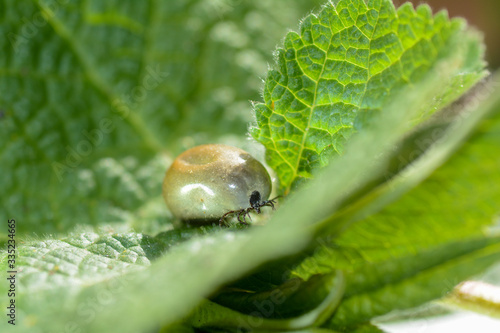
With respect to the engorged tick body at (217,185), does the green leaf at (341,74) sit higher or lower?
higher

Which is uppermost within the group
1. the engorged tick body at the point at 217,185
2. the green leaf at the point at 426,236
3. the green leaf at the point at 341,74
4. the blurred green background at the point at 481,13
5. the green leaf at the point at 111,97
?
the blurred green background at the point at 481,13

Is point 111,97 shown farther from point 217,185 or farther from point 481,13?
point 481,13

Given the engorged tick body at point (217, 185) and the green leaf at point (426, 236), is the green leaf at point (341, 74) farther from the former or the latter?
the green leaf at point (426, 236)

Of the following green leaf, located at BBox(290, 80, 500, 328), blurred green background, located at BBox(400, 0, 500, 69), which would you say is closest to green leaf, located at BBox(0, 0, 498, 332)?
green leaf, located at BBox(290, 80, 500, 328)

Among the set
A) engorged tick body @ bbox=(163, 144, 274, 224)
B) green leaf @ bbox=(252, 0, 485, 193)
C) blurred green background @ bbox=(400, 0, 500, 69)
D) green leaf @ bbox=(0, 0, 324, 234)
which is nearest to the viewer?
green leaf @ bbox=(252, 0, 485, 193)

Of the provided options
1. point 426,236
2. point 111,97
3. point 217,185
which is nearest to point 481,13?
point 111,97

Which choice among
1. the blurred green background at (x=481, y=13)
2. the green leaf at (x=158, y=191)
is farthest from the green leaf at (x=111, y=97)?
the blurred green background at (x=481, y=13)

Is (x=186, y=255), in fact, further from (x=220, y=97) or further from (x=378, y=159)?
(x=220, y=97)

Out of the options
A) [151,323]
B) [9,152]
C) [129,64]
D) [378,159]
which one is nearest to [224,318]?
[151,323]

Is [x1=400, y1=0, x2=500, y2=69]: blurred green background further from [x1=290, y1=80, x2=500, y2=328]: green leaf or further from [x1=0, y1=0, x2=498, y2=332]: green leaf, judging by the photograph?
[x1=290, y1=80, x2=500, y2=328]: green leaf
